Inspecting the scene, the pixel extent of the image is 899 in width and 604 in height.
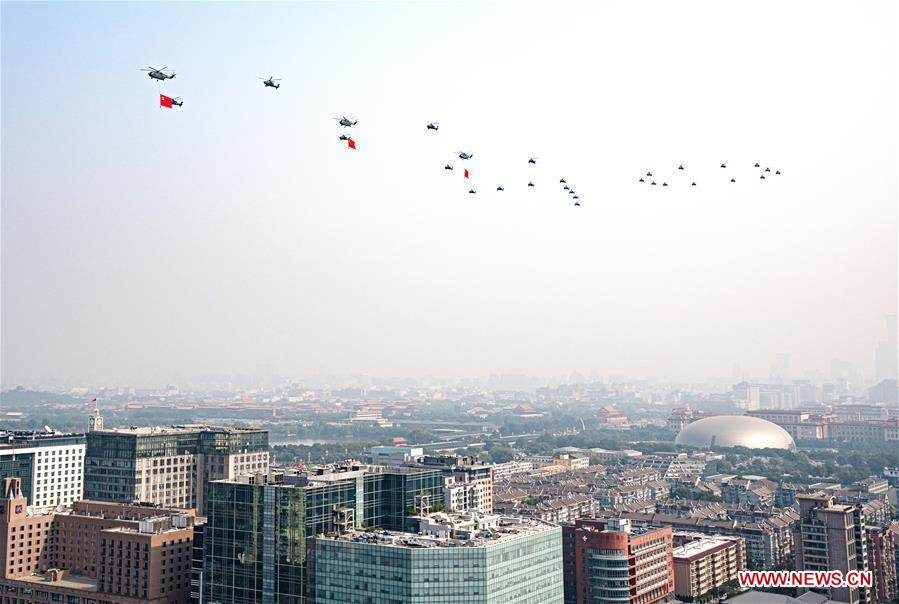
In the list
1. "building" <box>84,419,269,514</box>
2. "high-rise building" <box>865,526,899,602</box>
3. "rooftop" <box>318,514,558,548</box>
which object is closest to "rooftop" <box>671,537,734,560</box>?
"high-rise building" <box>865,526,899,602</box>

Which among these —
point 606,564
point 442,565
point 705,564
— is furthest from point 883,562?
point 442,565

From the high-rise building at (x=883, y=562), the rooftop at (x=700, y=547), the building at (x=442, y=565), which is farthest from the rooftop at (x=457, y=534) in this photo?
the high-rise building at (x=883, y=562)

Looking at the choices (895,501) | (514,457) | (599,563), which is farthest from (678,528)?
(514,457)

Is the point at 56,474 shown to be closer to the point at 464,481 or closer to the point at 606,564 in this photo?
the point at 464,481

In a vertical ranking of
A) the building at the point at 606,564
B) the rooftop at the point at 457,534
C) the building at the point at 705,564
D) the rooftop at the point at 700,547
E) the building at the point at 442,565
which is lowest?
the building at the point at 705,564

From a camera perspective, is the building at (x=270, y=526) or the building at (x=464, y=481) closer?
the building at (x=270, y=526)

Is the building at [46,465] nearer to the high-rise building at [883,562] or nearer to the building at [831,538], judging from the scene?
the building at [831,538]

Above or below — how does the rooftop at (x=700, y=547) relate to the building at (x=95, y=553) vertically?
below

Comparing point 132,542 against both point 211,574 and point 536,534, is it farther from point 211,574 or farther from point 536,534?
point 536,534
